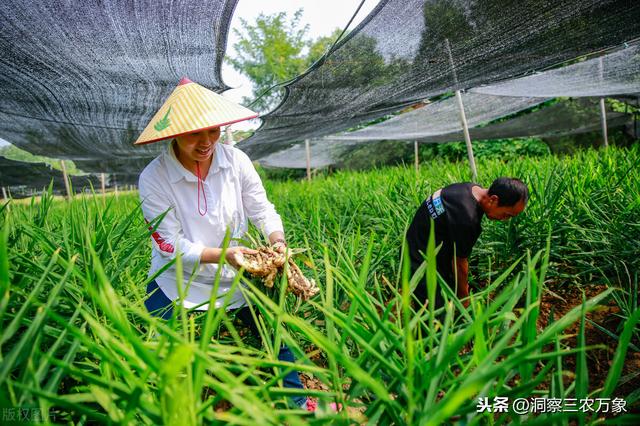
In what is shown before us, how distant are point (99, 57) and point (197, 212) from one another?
151 cm

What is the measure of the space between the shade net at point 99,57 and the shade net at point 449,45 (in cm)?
83

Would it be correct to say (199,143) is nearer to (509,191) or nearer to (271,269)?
(271,269)

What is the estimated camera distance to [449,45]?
2.36 metres

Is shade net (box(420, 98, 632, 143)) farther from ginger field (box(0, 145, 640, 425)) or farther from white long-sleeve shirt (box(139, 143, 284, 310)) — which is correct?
white long-sleeve shirt (box(139, 143, 284, 310))

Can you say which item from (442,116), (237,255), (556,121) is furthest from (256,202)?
(556,121)

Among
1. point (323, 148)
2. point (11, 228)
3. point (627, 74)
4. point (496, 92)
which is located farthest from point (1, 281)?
point (323, 148)

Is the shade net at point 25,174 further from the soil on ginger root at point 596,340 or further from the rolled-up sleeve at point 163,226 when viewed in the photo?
the soil on ginger root at point 596,340

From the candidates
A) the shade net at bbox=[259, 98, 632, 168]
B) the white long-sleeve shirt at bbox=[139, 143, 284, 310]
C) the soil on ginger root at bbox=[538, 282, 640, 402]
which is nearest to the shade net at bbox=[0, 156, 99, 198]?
the shade net at bbox=[259, 98, 632, 168]

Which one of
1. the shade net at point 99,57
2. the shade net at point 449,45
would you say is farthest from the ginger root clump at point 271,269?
the shade net at point 449,45

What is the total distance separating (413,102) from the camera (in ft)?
11.7

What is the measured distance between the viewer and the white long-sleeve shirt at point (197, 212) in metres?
1.09

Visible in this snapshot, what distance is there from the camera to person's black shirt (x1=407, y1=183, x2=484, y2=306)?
156 centimetres

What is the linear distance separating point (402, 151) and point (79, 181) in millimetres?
8895

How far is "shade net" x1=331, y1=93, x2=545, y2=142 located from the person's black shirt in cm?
341
